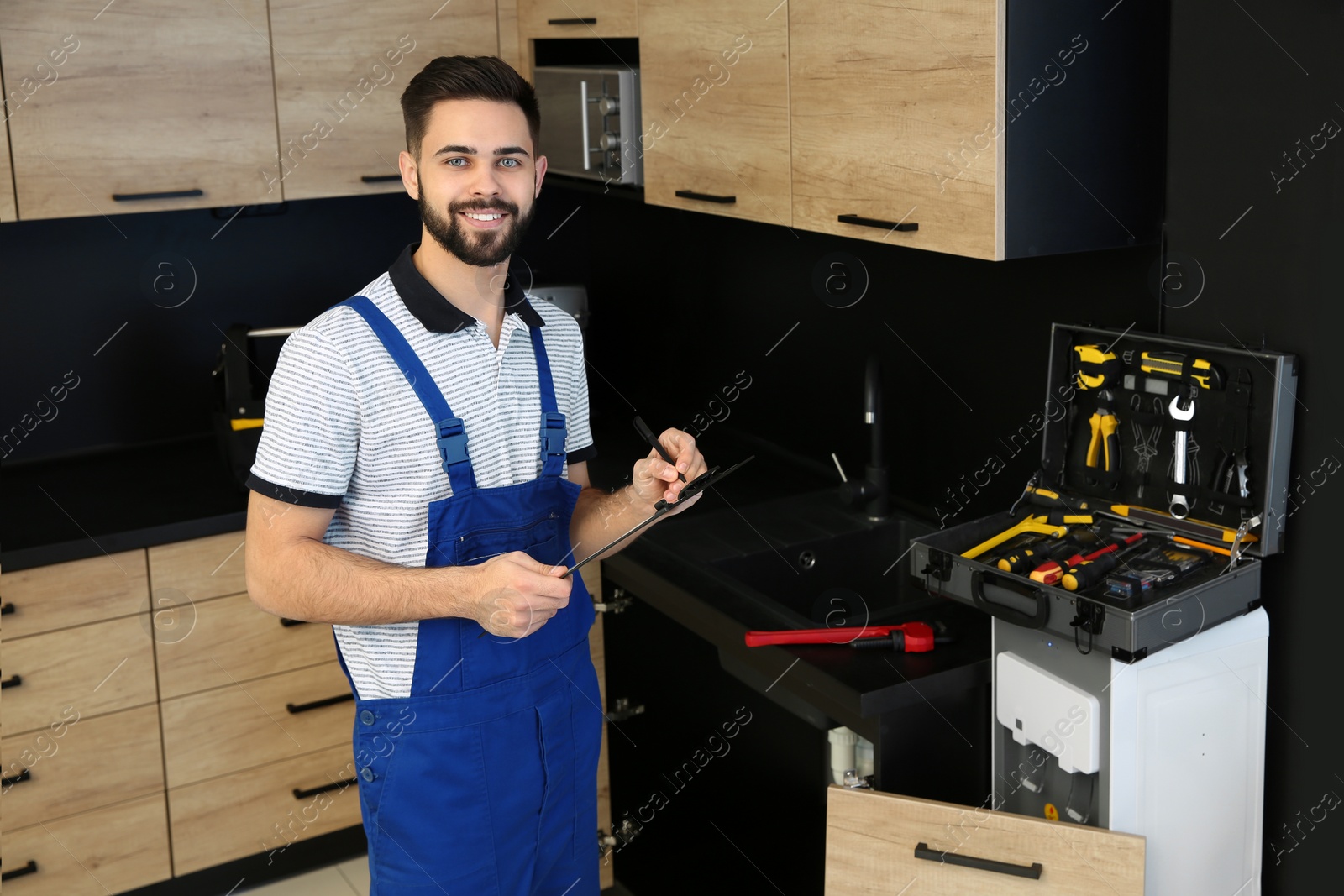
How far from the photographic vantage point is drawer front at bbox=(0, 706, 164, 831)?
2.55m

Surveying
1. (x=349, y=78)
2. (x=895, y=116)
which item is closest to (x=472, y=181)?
(x=895, y=116)

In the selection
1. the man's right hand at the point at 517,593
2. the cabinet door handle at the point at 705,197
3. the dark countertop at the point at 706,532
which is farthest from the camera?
the cabinet door handle at the point at 705,197

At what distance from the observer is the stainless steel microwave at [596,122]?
2625 millimetres

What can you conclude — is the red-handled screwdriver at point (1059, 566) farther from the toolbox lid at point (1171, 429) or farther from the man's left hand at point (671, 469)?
the man's left hand at point (671, 469)

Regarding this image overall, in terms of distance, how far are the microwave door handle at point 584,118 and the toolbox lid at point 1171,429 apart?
1.11 metres

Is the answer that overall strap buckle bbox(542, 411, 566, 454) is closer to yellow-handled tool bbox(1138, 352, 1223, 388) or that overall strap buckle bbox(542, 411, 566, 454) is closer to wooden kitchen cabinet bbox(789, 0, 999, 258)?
wooden kitchen cabinet bbox(789, 0, 999, 258)

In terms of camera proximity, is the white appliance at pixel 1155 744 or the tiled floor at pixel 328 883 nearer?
the white appliance at pixel 1155 744

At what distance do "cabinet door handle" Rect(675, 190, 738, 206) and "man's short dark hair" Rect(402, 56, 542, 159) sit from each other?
0.68 metres

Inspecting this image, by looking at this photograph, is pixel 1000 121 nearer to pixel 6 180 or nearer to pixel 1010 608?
pixel 1010 608

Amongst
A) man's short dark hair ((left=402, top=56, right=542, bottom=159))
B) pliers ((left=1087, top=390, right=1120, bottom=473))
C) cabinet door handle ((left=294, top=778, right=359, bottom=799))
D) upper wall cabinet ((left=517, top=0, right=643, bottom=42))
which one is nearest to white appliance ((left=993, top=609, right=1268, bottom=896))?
pliers ((left=1087, top=390, right=1120, bottom=473))

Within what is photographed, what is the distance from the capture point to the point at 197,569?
8.70 ft

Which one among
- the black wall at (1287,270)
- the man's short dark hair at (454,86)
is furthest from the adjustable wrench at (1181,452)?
the man's short dark hair at (454,86)

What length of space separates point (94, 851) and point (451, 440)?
157cm

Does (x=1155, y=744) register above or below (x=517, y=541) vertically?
below
